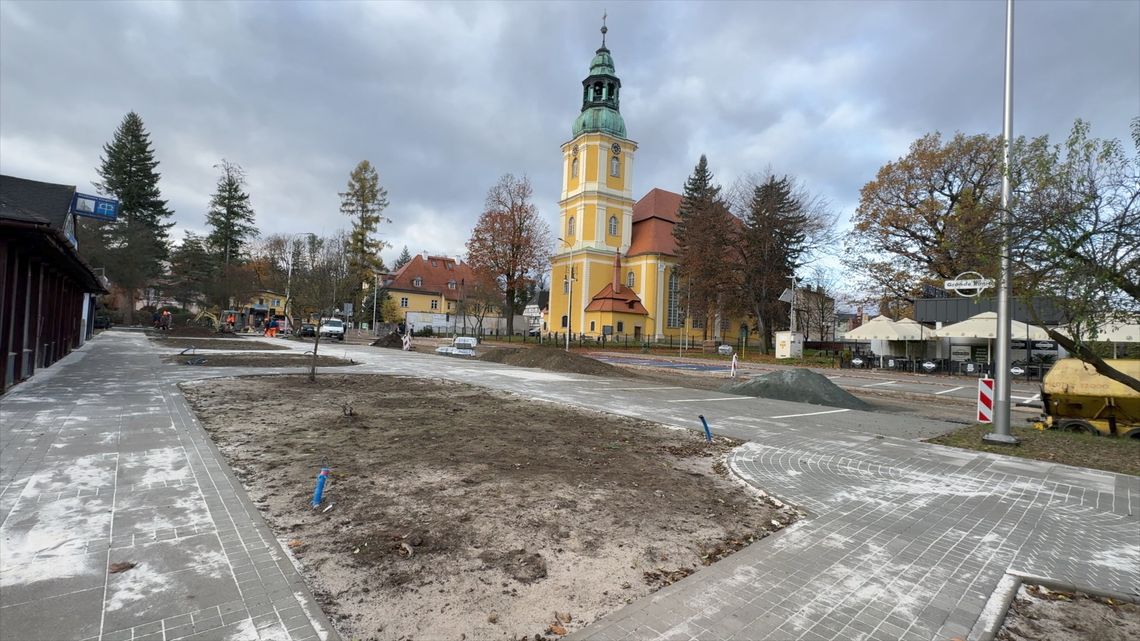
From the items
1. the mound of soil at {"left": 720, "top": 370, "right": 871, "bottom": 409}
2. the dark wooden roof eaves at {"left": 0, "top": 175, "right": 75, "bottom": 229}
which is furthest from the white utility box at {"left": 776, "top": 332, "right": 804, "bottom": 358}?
the dark wooden roof eaves at {"left": 0, "top": 175, "right": 75, "bottom": 229}

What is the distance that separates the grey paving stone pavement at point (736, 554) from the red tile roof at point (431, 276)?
70417 millimetres

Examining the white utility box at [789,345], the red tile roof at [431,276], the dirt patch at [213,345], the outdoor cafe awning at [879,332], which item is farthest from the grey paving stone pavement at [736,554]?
the red tile roof at [431,276]

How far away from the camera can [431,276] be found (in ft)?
265

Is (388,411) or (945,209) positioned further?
(945,209)

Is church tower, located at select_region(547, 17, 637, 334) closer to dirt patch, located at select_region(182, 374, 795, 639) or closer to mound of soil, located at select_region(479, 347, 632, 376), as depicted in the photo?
mound of soil, located at select_region(479, 347, 632, 376)

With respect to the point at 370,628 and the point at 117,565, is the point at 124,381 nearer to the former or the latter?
the point at 117,565

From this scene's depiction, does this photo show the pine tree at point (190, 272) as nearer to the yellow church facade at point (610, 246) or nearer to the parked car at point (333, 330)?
the parked car at point (333, 330)

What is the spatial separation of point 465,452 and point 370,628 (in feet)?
13.1

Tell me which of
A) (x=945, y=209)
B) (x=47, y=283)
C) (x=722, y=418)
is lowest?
(x=722, y=418)

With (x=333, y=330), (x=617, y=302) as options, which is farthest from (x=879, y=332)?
(x=333, y=330)

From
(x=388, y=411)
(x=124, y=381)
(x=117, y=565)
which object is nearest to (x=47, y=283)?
(x=124, y=381)

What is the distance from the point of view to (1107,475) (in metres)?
6.91

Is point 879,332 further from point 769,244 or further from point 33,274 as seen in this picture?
point 33,274

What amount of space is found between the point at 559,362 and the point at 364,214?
37.0m
